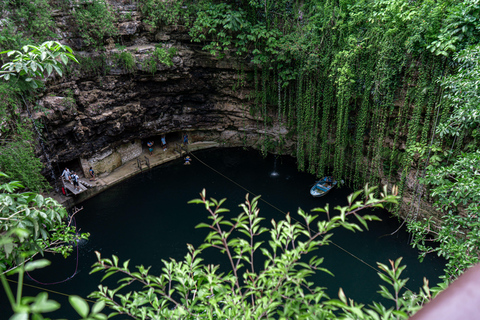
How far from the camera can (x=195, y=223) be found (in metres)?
10.5

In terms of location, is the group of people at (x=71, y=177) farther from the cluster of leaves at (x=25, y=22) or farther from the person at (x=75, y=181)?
the cluster of leaves at (x=25, y=22)

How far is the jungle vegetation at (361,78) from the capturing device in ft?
20.1

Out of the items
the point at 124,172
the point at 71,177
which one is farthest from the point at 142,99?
the point at 71,177

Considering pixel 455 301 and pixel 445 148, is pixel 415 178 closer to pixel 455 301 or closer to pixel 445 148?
pixel 445 148

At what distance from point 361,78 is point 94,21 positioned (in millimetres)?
9772

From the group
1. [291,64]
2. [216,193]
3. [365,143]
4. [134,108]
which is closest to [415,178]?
[365,143]

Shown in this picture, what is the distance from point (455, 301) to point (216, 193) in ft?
37.5

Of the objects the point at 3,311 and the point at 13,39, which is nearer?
the point at 3,311

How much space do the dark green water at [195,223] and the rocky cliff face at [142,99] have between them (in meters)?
1.74

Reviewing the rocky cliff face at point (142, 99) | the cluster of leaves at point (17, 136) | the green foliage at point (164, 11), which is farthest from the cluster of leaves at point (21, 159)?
the green foliage at point (164, 11)

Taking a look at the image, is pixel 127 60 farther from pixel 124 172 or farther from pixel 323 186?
pixel 323 186

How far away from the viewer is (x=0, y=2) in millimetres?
9062

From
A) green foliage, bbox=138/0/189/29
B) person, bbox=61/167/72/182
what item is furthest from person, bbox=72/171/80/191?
green foliage, bbox=138/0/189/29

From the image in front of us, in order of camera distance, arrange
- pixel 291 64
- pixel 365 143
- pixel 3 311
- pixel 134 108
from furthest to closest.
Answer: pixel 134 108, pixel 291 64, pixel 365 143, pixel 3 311
